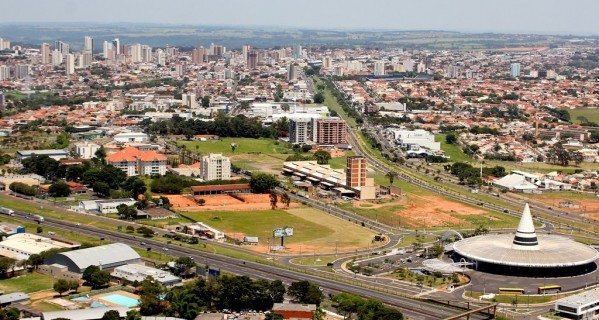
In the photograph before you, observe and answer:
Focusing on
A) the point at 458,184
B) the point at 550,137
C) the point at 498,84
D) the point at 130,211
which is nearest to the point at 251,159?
the point at 458,184


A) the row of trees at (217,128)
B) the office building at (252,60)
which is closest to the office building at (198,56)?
the office building at (252,60)

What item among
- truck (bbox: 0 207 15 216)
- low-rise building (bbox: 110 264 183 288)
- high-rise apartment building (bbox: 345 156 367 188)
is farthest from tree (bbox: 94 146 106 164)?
low-rise building (bbox: 110 264 183 288)

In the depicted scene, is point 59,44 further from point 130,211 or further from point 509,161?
point 130,211

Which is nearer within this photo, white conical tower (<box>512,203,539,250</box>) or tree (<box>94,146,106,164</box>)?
white conical tower (<box>512,203,539,250</box>)

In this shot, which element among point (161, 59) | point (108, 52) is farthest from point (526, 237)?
point (108, 52)

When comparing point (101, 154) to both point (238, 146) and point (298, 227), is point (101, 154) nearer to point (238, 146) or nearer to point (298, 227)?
point (238, 146)

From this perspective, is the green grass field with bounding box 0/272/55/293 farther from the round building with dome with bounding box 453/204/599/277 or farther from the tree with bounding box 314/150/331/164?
the tree with bounding box 314/150/331/164

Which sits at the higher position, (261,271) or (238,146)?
(261,271)
